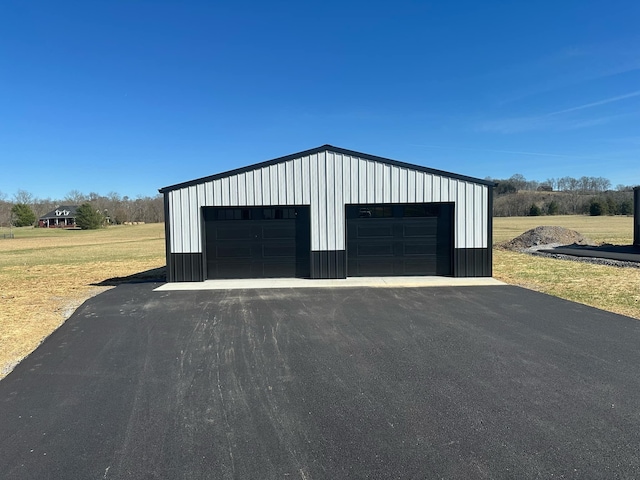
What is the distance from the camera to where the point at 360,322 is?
7.46 metres

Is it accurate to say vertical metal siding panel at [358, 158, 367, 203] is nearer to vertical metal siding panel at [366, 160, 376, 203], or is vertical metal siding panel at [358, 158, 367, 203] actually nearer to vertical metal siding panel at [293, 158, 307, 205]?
vertical metal siding panel at [366, 160, 376, 203]

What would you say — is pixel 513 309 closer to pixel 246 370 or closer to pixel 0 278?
pixel 246 370

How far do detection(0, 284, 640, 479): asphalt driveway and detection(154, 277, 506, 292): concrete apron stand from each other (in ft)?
12.5

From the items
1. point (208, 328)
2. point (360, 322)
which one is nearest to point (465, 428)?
point (360, 322)

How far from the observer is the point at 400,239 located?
43.7ft

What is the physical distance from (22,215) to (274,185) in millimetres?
108931

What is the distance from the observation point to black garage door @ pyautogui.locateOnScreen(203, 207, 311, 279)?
13242mm

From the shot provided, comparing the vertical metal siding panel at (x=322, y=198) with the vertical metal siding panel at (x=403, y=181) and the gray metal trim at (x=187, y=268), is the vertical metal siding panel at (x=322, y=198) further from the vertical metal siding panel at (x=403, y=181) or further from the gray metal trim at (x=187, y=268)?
the gray metal trim at (x=187, y=268)

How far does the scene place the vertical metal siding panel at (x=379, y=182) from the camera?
42.5ft

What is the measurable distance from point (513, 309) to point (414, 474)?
628cm

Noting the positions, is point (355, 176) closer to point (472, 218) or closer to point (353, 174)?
point (353, 174)

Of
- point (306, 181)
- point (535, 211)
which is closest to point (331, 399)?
point (306, 181)

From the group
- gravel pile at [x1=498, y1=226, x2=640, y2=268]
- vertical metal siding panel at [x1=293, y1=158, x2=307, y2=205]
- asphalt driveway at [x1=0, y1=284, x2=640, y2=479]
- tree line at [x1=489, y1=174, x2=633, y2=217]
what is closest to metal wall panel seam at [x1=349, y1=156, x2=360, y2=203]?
vertical metal siding panel at [x1=293, y1=158, x2=307, y2=205]

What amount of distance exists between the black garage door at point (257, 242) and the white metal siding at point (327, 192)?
36 cm
